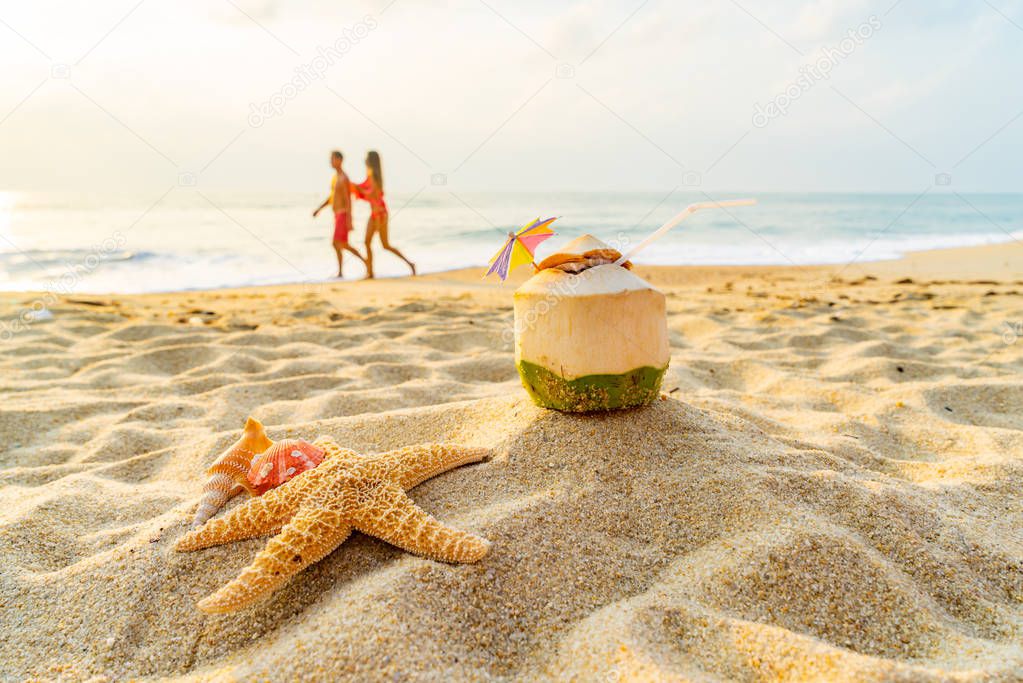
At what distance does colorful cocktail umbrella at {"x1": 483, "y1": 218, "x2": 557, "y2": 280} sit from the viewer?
2.26m

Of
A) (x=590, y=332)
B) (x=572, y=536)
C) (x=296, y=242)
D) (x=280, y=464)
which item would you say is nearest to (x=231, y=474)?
(x=280, y=464)

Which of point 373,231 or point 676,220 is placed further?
point 373,231

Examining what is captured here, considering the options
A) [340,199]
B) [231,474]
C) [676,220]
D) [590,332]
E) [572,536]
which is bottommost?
[572,536]

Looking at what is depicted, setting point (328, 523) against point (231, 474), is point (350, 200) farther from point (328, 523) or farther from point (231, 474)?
point (328, 523)

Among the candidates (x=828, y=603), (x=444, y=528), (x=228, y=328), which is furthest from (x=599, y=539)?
(x=228, y=328)

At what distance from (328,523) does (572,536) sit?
0.68m

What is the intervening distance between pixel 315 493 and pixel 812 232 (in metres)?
21.2

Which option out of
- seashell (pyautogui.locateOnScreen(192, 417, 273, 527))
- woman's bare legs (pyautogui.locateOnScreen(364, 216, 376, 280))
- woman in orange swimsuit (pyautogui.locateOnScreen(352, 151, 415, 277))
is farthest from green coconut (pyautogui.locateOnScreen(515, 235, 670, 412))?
woman's bare legs (pyautogui.locateOnScreen(364, 216, 376, 280))

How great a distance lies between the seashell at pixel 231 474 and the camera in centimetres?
217

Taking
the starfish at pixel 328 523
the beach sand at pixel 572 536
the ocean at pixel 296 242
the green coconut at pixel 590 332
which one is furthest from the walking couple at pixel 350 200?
the starfish at pixel 328 523

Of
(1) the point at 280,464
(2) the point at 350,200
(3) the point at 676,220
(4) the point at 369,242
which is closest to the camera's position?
(1) the point at 280,464

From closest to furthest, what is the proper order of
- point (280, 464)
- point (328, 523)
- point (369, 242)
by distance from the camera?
point (328, 523), point (280, 464), point (369, 242)

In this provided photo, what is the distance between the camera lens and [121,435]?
319cm

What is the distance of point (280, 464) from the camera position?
211 centimetres
